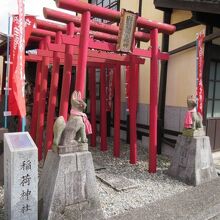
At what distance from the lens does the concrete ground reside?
15.4ft

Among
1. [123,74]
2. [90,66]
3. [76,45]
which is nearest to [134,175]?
[76,45]

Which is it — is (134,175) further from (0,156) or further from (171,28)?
(171,28)

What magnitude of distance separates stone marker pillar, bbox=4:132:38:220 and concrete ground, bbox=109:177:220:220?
1.37m

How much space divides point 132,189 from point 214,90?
14.0ft

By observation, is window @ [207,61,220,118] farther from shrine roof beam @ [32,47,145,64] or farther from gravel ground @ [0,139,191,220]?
shrine roof beam @ [32,47,145,64]

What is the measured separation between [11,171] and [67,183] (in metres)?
0.86

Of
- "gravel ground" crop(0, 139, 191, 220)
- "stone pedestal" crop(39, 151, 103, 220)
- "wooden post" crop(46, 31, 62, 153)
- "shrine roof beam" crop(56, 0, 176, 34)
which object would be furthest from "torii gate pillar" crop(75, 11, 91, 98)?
"gravel ground" crop(0, 139, 191, 220)

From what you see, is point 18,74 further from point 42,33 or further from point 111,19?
point 42,33

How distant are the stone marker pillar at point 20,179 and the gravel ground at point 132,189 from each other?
597 mm

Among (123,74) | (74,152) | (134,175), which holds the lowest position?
(134,175)

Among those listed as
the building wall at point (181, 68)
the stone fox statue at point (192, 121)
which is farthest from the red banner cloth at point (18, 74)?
the building wall at point (181, 68)

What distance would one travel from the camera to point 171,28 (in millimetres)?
7172

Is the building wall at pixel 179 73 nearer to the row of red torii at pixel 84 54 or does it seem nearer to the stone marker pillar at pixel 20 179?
the row of red torii at pixel 84 54

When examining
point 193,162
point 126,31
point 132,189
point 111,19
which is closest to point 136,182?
A: point 132,189
